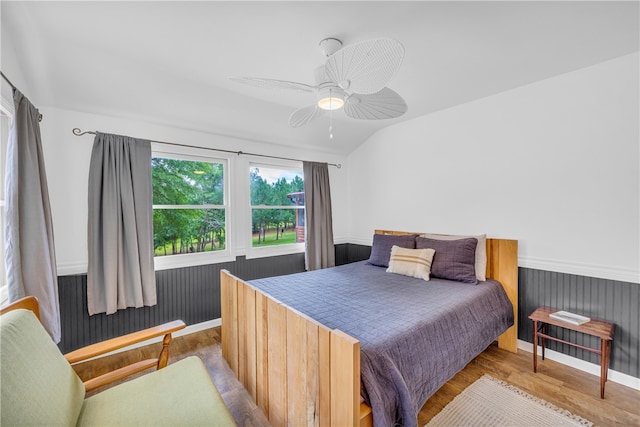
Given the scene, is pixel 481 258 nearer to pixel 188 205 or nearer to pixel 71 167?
pixel 188 205

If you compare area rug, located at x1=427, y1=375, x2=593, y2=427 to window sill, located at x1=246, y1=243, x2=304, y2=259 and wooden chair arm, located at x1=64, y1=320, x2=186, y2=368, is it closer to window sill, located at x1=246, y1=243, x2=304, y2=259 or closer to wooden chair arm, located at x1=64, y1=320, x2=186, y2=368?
wooden chair arm, located at x1=64, y1=320, x2=186, y2=368

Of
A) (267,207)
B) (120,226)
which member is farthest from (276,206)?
(120,226)

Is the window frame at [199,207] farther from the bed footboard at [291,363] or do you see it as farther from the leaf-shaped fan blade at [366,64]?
the leaf-shaped fan blade at [366,64]

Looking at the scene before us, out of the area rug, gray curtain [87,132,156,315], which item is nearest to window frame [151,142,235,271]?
gray curtain [87,132,156,315]

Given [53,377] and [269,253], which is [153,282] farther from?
[53,377]

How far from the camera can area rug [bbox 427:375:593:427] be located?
66.0 inches

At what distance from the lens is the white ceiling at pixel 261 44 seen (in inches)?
61.2

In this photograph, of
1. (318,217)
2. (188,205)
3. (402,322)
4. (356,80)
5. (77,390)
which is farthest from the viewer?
(318,217)

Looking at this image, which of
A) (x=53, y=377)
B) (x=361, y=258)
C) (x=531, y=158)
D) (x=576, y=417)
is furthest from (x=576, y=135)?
(x=53, y=377)

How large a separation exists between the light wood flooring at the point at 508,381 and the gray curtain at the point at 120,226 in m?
0.53

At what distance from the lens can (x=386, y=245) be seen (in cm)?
323

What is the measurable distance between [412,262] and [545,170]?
1.41 metres

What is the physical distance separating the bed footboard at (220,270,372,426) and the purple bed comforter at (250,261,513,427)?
16cm

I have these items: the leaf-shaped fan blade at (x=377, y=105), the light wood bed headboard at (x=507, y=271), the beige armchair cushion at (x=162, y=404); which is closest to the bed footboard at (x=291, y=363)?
the beige armchair cushion at (x=162, y=404)
